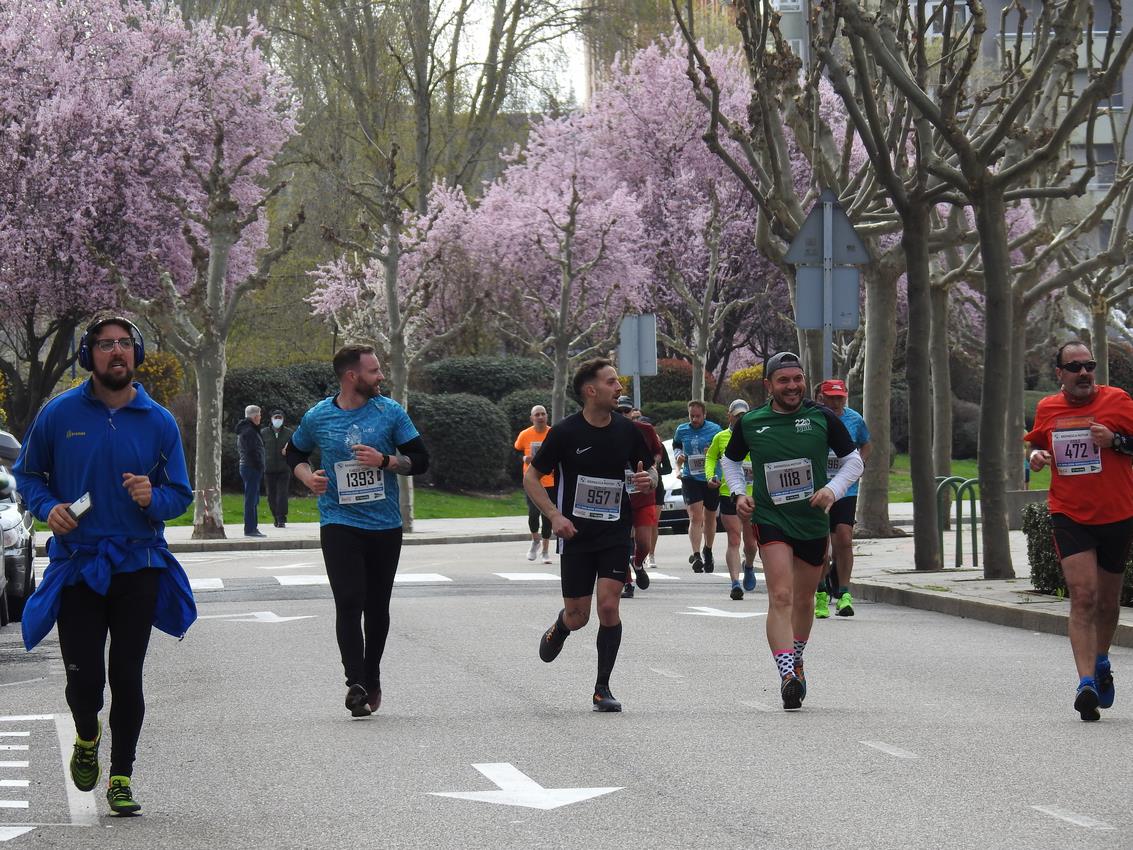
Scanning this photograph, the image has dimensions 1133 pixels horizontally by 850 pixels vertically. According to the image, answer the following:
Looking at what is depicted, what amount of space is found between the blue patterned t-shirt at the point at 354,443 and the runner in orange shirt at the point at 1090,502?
3.13 meters

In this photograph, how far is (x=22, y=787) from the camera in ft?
24.8

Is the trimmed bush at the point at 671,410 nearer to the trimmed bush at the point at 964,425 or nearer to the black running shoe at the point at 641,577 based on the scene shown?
the trimmed bush at the point at 964,425

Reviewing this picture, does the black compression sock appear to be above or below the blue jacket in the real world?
below

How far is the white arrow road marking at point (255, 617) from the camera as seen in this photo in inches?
608

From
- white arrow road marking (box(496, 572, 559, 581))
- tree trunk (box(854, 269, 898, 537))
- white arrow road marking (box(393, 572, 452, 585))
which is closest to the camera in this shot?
white arrow road marking (box(393, 572, 452, 585))

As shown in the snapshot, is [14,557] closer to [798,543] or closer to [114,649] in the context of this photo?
[798,543]

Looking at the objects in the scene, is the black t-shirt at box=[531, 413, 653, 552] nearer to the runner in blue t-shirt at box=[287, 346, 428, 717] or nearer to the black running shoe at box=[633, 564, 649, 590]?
the runner in blue t-shirt at box=[287, 346, 428, 717]

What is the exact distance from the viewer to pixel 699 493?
2080cm

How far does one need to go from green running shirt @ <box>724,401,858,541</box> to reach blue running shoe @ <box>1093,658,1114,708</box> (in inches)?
60.9

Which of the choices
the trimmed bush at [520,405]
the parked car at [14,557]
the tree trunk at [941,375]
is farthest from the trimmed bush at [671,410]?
the parked car at [14,557]

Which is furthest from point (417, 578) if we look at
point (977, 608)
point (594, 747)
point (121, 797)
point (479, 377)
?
point (479, 377)

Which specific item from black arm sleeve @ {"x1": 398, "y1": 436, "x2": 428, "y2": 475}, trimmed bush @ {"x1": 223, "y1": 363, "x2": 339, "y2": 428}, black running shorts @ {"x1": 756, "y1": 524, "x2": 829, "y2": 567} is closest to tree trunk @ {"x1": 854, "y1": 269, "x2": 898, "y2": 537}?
trimmed bush @ {"x1": 223, "y1": 363, "x2": 339, "y2": 428}

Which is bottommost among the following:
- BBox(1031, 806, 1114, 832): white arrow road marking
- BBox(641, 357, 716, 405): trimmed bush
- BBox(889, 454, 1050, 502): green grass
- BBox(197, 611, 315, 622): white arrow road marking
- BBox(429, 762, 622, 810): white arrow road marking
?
BBox(197, 611, 315, 622): white arrow road marking

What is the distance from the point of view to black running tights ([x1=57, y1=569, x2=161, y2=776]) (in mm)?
6914
